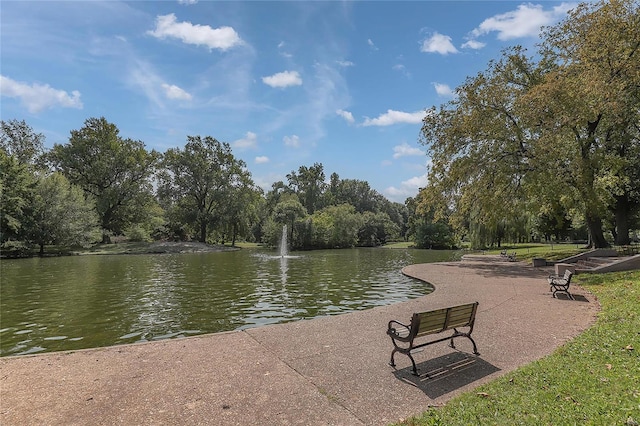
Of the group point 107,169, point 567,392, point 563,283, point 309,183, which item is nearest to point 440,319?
point 567,392

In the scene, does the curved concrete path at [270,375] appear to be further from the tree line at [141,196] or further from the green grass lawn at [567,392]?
the tree line at [141,196]

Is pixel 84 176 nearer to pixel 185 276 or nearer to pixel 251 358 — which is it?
pixel 185 276

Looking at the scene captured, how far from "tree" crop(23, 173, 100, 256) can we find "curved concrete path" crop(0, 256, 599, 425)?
41.7 m

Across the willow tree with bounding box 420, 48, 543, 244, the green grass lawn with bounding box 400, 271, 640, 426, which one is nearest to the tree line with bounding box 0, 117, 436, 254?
the willow tree with bounding box 420, 48, 543, 244

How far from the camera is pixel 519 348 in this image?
264 inches

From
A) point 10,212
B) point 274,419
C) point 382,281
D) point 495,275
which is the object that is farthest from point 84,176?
point 274,419

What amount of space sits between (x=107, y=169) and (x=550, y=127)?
5449cm

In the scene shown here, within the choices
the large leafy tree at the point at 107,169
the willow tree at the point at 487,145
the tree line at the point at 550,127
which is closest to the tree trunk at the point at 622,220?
the tree line at the point at 550,127

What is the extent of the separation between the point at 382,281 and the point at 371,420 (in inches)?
565

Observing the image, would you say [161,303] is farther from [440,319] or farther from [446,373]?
[446,373]

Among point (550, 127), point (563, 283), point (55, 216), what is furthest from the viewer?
point (55, 216)

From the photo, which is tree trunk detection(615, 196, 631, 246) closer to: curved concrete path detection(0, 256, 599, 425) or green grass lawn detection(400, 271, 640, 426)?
curved concrete path detection(0, 256, 599, 425)

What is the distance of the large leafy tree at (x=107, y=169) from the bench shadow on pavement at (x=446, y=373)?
56.0 metres

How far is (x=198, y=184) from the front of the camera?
202 feet
